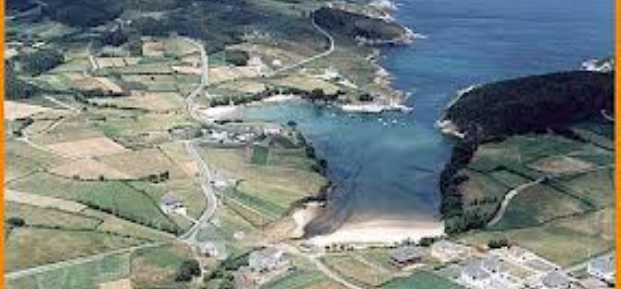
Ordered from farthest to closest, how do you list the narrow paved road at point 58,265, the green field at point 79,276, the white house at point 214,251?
the white house at point 214,251, the narrow paved road at point 58,265, the green field at point 79,276

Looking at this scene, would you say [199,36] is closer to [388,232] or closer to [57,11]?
[57,11]

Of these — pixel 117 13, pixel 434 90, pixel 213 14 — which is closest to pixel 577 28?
pixel 434 90

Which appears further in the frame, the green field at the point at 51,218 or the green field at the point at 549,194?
the green field at the point at 51,218

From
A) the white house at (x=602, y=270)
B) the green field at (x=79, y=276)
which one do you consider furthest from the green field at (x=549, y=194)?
the green field at (x=79, y=276)

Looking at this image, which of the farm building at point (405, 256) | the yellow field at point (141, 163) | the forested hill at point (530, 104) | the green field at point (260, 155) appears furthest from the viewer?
the forested hill at point (530, 104)

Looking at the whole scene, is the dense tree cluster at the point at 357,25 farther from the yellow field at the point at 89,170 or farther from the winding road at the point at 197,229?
the yellow field at the point at 89,170

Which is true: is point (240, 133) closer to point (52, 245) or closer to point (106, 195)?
point (106, 195)

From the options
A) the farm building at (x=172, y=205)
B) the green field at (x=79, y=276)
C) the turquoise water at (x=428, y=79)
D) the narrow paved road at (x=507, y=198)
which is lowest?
the turquoise water at (x=428, y=79)

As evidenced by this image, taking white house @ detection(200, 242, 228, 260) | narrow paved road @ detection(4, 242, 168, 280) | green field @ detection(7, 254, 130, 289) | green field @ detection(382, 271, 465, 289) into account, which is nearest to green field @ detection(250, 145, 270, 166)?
white house @ detection(200, 242, 228, 260)
